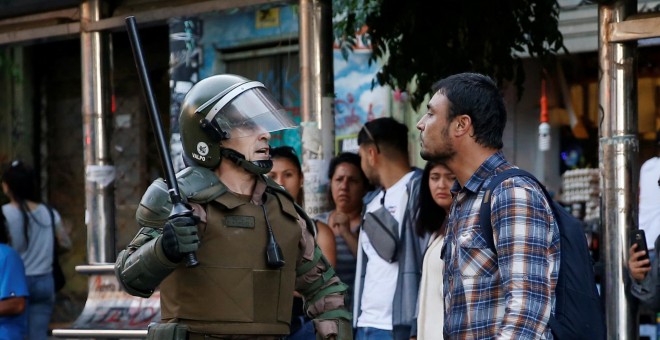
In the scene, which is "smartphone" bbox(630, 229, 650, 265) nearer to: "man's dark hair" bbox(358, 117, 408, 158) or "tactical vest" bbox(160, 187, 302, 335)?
"man's dark hair" bbox(358, 117, 408, 158)

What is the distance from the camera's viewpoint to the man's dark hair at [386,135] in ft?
22.0

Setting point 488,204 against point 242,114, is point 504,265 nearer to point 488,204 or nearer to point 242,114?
point 488,204

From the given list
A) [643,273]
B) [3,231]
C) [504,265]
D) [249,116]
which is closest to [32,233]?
[3,231]

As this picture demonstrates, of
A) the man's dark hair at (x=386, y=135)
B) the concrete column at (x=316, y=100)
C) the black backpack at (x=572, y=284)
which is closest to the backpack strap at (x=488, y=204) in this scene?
the black backpack at (x=572, y=284)

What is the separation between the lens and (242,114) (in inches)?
169

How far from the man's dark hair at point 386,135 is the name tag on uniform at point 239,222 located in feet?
8.38

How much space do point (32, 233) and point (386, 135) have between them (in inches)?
143

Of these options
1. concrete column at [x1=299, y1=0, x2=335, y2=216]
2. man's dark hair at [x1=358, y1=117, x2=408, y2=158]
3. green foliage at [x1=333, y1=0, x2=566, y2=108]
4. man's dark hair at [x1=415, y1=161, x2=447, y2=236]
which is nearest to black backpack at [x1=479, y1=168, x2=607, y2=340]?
man's dark hair at [x1=415, y1=161, x2=447, y2=236]

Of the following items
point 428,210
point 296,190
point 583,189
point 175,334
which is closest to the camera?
point 175,334

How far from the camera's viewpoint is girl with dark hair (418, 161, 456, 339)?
5.37 m

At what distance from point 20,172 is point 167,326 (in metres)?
5.49

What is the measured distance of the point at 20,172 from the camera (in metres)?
9.20

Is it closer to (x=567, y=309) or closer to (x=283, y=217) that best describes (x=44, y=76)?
(x=283, y=217)

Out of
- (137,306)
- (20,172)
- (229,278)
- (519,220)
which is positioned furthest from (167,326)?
(20,172)
